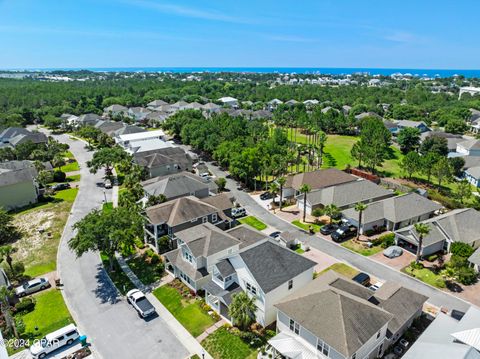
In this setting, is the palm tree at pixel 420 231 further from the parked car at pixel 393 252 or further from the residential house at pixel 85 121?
the residential house at pixel 85 121

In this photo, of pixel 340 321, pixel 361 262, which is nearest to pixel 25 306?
pixel 340 321

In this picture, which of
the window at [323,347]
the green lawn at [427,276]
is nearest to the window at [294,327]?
the window at [323,347]

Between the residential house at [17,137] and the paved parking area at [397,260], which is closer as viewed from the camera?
the paved parking area at [397,260]

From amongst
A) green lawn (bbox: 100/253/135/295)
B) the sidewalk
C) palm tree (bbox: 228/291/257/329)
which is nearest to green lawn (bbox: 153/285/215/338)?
the sidewalk

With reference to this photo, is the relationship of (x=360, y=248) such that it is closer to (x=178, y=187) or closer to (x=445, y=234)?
(x=445, y=234)

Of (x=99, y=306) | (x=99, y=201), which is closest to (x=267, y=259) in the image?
(x=99, y=306)

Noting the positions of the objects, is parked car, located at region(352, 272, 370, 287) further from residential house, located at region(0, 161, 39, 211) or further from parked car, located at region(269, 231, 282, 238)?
residential house, located at region(0, 161, 39, 211)
